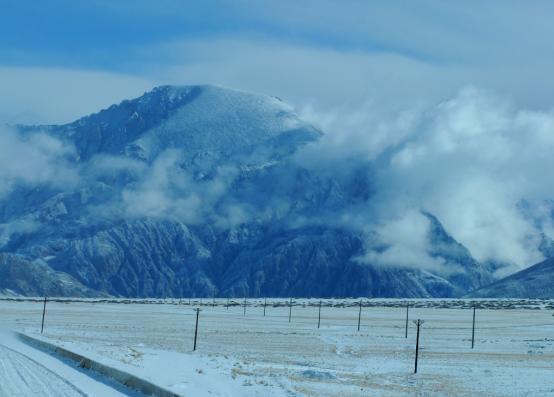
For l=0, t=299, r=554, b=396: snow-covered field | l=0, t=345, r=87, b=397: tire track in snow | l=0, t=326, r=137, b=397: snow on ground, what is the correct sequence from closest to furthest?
l=0, t=345, r=87, b=397: tire track in snow → l=0, t=326, r=137, b=397: snow on ground → l=0, t=299, r=554, b=396: snow-covered field

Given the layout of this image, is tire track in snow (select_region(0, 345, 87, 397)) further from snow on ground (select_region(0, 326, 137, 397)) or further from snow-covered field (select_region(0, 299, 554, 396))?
snow-covered field (select_region(0, 299, 554, 396))

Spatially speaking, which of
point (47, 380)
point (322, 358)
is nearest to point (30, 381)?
point (47, 380)

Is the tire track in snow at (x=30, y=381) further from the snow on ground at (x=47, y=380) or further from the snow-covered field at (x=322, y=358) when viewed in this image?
the snow-covered field at (x=322, y=358)

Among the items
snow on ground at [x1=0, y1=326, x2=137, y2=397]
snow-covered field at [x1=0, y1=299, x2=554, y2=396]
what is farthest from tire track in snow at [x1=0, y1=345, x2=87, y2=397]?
snow-covered field at [x1=0, y1=299, x2=554, y2=396]

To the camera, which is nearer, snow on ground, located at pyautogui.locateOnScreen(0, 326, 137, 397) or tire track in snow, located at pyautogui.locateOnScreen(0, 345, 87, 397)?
tire track in snow, located at pyautogui.locateOnScreen(0, 345, 87, 397)

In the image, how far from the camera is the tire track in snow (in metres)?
40.2

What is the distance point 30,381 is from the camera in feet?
148

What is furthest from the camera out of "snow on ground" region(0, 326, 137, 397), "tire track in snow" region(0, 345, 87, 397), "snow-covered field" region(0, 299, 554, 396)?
"snow-covered field" region(0, 299, 554, 396)

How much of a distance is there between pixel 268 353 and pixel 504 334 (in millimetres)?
61839

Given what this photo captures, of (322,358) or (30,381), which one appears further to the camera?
(322,358)

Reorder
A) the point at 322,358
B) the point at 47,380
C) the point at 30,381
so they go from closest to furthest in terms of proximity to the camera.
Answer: the point at 30,381
the point at 47,380
the point at 322,358

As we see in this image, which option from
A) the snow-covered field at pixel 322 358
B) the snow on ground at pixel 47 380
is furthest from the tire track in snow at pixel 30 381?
the snow-covered field at pixel 322 358

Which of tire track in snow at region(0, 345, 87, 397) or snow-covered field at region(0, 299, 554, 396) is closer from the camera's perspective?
tire track in snow at region(0, 345, 87, 397)

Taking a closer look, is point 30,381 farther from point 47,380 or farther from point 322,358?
point 322,358
